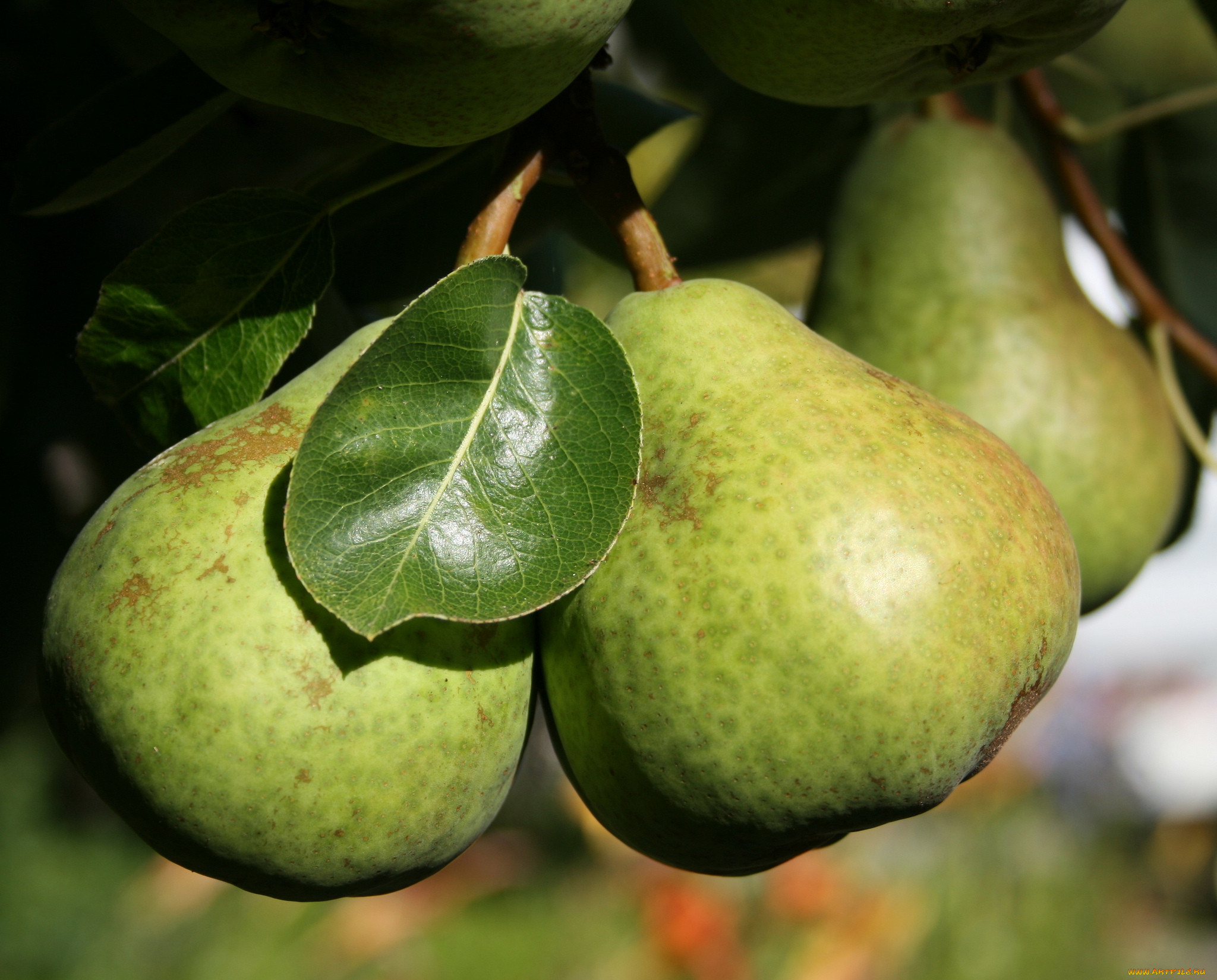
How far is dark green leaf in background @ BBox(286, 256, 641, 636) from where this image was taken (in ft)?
2.29

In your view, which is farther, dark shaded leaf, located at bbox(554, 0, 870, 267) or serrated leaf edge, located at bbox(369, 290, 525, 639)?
dark shaded leaf, located at bbox(554, 0, 870, 267)

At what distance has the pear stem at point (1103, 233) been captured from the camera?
1.42 metres

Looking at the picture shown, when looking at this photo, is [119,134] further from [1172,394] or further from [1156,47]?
[1156,47]

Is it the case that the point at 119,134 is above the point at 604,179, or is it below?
above

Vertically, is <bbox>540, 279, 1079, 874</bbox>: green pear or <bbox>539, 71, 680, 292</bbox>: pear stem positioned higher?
<bbox>539, 71, 680, 292</bbox>: pear stem

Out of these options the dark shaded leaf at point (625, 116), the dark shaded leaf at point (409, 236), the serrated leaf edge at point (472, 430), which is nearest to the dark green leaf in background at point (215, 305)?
the serrated leaf edge at point (472, 430)

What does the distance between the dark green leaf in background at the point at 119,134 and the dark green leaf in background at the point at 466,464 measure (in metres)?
0.34

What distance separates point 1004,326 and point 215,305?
3.20 feet

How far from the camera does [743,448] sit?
78 cm

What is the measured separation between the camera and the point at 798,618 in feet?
2.35

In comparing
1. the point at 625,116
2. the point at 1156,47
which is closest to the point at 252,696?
the point at 625,116

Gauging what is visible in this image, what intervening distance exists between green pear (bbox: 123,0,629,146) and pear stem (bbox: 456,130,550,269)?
94 millimetres

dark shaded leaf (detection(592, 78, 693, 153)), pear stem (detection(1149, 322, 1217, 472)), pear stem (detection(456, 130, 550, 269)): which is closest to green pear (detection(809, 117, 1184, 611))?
pear stem (detection(1149, 322, 1217, 472))

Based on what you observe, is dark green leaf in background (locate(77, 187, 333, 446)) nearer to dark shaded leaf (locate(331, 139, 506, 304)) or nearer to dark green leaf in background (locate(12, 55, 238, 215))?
dark green leaf in background (locate(12, 55, 238, 215))
